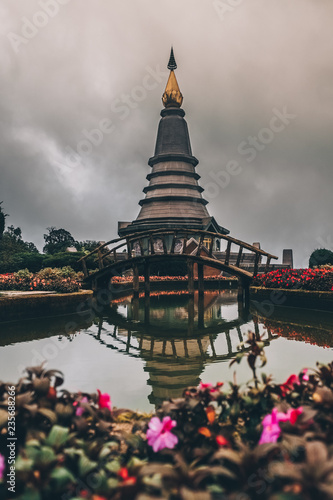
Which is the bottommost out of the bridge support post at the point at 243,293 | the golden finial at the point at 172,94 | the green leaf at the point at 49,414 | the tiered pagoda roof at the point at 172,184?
the green leaf at the point at 49,414

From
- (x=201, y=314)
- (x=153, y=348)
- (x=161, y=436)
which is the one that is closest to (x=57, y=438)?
(x=161, y=436)

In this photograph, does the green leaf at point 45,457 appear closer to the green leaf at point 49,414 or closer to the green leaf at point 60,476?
the green leaf at point 60,476

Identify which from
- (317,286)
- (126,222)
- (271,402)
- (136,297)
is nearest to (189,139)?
(126,222)

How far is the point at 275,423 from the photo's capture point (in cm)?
239

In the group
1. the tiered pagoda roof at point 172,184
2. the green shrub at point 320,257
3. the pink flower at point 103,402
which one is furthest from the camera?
the tiered pagoda roof at point 172,184

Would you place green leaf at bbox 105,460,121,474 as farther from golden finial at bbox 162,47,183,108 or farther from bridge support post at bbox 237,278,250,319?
golden finial at bbox 162,47,183,108

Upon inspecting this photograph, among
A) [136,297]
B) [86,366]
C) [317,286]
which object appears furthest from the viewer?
[136,297]

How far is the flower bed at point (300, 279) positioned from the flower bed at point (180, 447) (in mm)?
13008

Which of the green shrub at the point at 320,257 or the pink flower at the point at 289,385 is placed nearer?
the pink flower at the point at 289,385

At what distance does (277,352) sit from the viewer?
27.3 ft

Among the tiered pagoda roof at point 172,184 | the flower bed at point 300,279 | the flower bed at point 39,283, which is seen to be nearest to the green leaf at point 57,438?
the flower bed at point 39,283

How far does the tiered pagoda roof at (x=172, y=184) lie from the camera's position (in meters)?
39.2

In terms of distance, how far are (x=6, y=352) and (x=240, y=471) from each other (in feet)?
24.8

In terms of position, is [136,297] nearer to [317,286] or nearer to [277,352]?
[317,286]
